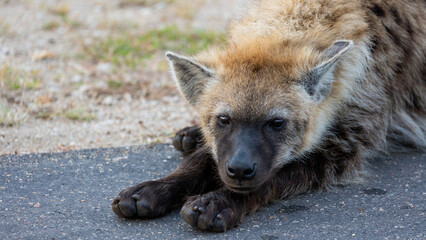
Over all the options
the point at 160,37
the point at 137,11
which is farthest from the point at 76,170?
the point at 137,11

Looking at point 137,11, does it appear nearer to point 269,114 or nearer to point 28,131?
point 28,131

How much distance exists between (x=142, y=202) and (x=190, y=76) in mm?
767

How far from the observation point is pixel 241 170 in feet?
8.39

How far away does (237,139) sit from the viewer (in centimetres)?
267

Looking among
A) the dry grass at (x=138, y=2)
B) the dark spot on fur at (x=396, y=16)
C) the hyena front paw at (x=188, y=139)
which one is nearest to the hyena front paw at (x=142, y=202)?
the hyena front paw at (x=188, y=139)

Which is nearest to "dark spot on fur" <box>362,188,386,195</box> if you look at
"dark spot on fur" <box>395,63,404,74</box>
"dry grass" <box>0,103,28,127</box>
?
"dark spot on fur" <box>395,63,404,74</box>

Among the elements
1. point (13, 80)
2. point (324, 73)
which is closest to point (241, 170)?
point (324, 73)

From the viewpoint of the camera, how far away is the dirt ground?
3977 millimetres

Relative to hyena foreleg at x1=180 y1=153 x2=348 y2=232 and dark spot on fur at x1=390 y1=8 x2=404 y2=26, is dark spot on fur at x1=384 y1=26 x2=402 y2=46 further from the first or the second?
hyena foreleg at x1=180 y1=153 x2=348 y2=232

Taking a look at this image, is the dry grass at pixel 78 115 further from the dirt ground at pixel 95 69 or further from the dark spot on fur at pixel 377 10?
the dark spot on fur at pixel 377 10

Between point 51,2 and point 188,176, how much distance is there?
467 cm

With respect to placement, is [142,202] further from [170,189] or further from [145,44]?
[145,44]

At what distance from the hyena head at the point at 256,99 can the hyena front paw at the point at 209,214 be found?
121 millimetres

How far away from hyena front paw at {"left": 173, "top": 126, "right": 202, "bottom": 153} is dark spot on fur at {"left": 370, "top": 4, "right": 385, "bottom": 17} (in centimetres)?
122
